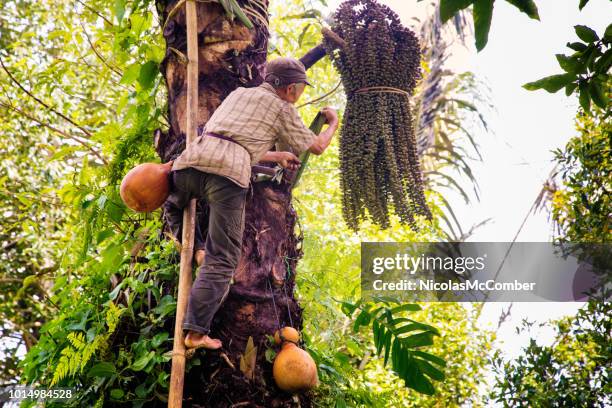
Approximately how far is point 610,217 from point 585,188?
210 mm

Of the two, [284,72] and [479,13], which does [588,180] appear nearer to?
[284,72]

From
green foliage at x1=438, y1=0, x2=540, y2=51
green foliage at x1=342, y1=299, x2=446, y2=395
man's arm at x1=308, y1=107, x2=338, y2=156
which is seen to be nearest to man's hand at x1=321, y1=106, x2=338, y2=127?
man's arm at x1=308, y1=107, x2=338, y2=156

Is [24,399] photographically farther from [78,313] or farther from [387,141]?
[387,141]

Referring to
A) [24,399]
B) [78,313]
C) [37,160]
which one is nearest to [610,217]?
[78,313]

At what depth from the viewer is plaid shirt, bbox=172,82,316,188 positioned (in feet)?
7.77

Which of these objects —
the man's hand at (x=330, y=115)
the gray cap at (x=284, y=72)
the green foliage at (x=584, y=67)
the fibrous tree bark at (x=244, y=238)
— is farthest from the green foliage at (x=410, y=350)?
the green foliage at (x=584, y=67)

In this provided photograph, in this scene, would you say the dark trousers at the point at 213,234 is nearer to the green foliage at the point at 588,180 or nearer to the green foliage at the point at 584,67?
the green foliage at the point at 584,67

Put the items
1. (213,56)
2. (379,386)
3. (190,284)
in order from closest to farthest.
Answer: (190,284), (213,56), (379,386)

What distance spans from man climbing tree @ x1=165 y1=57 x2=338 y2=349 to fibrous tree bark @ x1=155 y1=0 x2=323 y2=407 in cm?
10

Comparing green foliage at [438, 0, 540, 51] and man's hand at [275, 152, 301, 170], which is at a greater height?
man's hand at [275, 152, 301, 170]

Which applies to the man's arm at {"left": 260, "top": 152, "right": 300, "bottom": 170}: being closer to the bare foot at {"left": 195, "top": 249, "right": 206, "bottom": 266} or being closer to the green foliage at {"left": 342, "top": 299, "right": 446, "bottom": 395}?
the bare foot at {"left": 195, "top": 249, "right": 206, "bottom": 266}

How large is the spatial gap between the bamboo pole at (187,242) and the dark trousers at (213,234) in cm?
6

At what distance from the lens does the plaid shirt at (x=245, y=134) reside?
93.2 inches

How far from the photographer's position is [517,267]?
5.92 m
